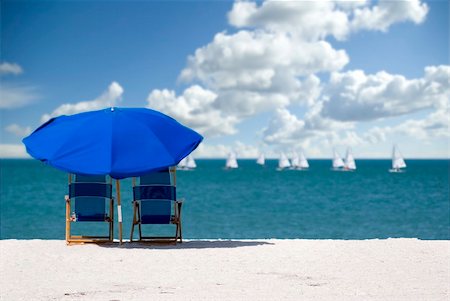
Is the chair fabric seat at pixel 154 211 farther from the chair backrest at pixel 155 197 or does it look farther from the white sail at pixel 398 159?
the white sail at pixel 398 159

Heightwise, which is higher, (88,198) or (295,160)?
(295,160)

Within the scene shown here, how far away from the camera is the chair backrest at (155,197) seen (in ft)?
30.5

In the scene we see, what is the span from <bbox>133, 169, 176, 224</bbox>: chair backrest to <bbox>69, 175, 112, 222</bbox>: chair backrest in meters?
0.61

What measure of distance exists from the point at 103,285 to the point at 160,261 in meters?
1.67

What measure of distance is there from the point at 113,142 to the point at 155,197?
120 centimetres

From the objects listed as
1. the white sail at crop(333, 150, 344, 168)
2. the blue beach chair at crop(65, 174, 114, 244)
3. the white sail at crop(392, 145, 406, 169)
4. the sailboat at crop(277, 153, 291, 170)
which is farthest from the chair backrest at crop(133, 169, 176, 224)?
the sailboat at crop(277, 153, 291, 170)

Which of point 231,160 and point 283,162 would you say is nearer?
point 231,160

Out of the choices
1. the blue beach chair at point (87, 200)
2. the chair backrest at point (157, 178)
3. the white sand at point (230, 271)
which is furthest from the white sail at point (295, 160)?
the blue beach chair at point (87, 200)

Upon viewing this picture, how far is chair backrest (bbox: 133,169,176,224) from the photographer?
9.30 meters

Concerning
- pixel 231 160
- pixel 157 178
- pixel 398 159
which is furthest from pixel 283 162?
pixel 157 178

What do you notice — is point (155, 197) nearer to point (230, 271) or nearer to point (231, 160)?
point (230, 271)

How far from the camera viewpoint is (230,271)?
6969mm

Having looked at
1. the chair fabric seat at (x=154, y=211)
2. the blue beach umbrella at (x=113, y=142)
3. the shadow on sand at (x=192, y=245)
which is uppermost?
the blue beach umbrella at (x=113, y=142)

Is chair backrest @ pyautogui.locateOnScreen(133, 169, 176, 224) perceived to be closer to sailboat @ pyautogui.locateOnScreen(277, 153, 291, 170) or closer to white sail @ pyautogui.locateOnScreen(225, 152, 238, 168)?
white sail @ pyautogui.locateOnScreen(225, 152, 238, 168)
